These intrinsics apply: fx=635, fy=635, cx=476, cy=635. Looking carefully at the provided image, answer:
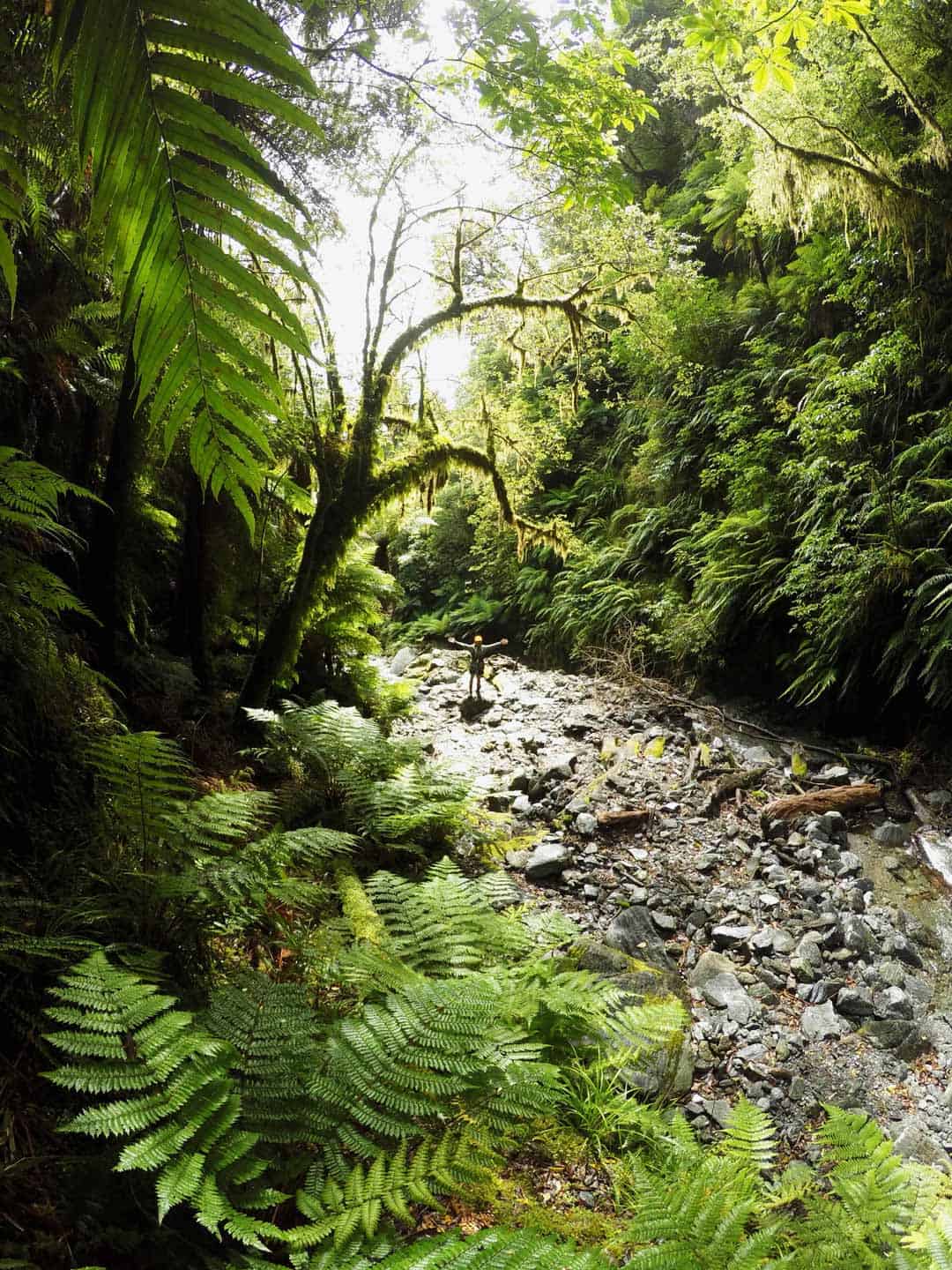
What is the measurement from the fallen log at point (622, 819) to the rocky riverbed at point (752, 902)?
1.1 inches

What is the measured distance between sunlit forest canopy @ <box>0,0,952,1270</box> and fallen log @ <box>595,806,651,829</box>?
0.75ft

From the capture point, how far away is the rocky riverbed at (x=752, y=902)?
2.99 m

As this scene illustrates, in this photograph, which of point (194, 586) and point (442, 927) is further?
point (194, 586)

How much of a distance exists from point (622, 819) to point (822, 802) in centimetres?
164

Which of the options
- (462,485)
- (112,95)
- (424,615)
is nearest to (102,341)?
(112,95)

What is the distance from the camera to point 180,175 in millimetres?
515

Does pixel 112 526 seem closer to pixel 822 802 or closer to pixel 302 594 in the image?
pixel 302 594

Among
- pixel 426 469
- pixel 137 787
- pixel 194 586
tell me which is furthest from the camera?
pixel 426 469

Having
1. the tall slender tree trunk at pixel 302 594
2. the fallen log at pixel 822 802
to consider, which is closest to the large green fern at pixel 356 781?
the tall slender tree trunk at pixel 302 594

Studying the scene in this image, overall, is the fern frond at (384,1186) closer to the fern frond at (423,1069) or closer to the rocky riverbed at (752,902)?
the fern frond at (423,1069)

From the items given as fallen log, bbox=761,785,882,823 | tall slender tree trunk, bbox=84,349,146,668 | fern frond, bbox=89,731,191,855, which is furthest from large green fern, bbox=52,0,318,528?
fallen log, bbox=761,785,882,823

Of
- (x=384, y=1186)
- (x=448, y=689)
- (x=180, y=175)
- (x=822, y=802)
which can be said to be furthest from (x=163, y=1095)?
(x=448, y=689)

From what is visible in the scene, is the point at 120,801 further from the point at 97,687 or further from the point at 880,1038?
the point at 880,1038

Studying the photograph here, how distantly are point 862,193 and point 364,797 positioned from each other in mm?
8004
